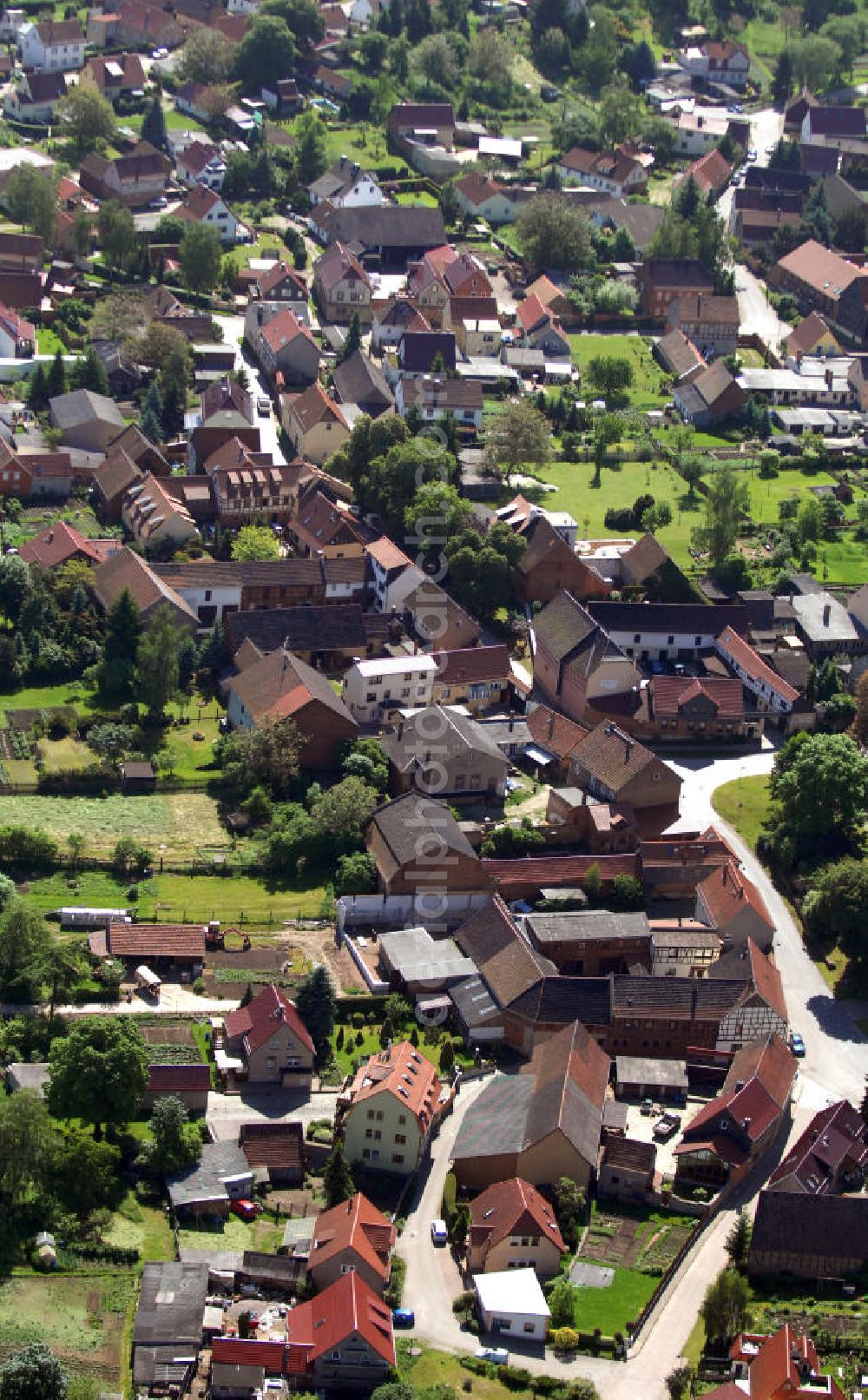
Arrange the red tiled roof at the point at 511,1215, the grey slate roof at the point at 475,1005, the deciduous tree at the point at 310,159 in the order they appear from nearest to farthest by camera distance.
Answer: the red tiled roof at the point at 511,1215, the grey slate roof at the point at 475,1005, the deciduous tree at the point at 310,159

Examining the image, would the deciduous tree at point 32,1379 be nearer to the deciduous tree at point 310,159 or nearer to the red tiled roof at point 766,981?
the red tiled roof at point 766,981

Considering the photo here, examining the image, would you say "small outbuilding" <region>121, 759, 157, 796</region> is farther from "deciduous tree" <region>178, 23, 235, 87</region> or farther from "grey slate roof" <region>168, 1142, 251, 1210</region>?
"deciduous tree" <region>178, 23, 235, 87</region>

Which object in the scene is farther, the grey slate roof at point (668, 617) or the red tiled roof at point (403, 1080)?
the grey slate roof at point (668, 617)

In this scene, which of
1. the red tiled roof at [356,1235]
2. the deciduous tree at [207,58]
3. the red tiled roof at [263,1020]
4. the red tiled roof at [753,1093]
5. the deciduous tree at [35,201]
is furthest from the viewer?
the deciduous tree at [207,58]

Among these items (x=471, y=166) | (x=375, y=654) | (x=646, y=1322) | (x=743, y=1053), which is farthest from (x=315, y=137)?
(x=646, y=1322)

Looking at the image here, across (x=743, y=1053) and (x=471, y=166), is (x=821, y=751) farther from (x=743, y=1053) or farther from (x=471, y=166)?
(x=471, y=166)

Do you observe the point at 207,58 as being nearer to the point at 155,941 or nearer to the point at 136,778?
the point at 136,778

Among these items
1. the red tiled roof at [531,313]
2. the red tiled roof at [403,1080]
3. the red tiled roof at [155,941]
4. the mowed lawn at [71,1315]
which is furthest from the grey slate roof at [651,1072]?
the red tiled roof at [531,313]
